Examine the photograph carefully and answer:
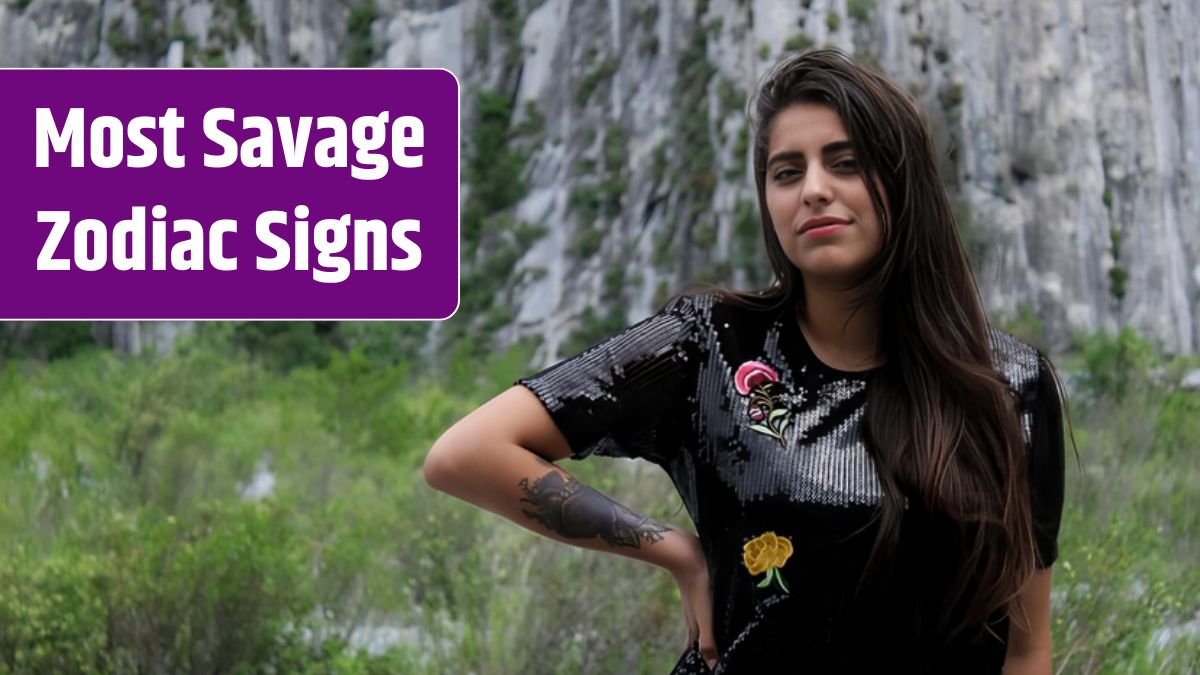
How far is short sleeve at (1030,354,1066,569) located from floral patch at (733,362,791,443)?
0.85ft

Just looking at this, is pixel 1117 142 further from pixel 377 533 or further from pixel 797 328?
pixel 797 328

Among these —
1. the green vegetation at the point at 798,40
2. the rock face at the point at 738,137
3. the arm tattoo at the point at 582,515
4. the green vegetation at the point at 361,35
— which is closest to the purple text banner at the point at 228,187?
the arm tattoo at the point at 582,515

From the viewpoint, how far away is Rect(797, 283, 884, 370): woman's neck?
1.51m

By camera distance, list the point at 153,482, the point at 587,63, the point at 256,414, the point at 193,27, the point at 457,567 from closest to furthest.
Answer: the point at 457,567, the point at 153,482, the point at 256,414, the point at 587,63, the point at 193,27

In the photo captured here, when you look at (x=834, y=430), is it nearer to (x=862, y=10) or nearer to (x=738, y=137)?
(x=862, y=10)

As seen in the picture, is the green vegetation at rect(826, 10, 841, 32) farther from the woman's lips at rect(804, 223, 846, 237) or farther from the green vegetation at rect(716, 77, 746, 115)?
the woman's lips at rect(804, 223, 846, 237)

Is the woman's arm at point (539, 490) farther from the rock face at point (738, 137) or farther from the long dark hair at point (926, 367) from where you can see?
the rock face at point (738, 137)

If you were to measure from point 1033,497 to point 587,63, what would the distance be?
897 inches

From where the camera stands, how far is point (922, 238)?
149cm

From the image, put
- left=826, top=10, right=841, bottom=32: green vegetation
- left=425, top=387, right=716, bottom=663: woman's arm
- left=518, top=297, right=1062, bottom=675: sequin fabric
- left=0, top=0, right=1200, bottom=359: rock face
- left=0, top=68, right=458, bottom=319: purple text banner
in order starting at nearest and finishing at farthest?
left=518, top=297, right=1062, bottom=675: sequin fabric → left=425, top=387, right=716, bottom=663: woman's arm → left=0, top=68, right=458, bottom=319: purple text banner → left=0, top=0, right=1200, bottom=359: rock face → left=826, top=10, right=841, bottom=32: green vegetation

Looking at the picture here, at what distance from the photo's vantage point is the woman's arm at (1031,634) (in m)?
1.51

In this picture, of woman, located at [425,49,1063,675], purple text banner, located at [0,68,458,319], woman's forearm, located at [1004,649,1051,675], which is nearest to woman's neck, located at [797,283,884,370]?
woman, located at [425,49,1063,675]

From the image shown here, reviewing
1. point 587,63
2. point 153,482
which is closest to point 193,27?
point 587,63

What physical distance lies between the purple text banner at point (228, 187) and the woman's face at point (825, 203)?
124 inches
